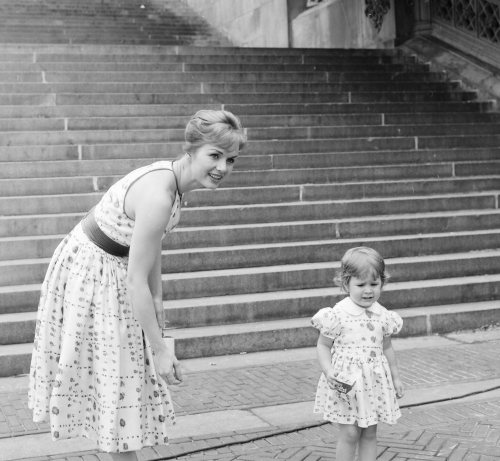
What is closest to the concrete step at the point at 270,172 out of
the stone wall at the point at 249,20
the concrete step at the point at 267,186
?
the concrete step at the point at 267,186

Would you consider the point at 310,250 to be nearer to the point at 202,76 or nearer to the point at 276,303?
the point at 276,303

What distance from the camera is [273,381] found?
5.69m

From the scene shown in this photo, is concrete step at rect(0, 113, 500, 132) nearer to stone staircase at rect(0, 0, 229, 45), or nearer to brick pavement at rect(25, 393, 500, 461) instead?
brick pavement at rect(25, 393, 500, 461)

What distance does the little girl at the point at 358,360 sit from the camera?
3570mm

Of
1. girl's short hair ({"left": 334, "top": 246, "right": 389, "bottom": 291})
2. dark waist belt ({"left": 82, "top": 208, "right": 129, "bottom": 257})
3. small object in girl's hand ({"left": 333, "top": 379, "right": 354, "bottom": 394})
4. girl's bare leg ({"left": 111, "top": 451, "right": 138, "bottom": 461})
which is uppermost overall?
dark waist belt ({"left": 82, "top": 208, "right": 129, "bottom": 257})

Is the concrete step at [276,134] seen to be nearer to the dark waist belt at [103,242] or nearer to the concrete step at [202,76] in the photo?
the concrete step at [202,76]

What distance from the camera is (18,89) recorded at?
423 inches

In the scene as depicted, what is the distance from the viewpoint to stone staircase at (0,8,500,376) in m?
7.10

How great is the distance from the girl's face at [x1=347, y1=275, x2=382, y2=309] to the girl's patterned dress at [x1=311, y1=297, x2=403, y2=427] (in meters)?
0.06

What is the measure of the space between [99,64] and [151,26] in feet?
21.7

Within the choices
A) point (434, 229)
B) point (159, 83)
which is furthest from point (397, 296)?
point (159, 83)

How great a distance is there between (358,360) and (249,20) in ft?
54.9

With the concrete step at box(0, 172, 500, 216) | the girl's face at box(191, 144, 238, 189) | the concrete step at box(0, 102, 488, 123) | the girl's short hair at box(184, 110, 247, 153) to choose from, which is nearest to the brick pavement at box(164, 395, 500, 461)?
the girl's face at box(191, 144, 238, 189)

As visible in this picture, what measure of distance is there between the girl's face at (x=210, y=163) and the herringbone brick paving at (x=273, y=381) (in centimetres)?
218
